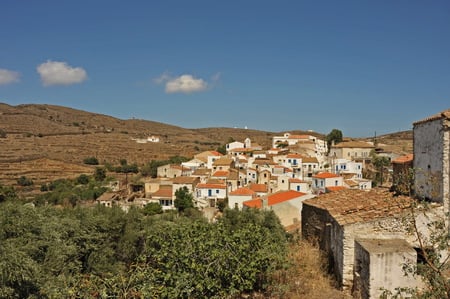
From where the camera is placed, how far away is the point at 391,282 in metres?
7.67

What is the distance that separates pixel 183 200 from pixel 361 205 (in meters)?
35.1

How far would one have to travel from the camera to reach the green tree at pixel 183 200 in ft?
144

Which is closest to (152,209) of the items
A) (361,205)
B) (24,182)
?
(24,182)

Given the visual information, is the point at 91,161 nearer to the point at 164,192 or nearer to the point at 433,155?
the point at 164,192

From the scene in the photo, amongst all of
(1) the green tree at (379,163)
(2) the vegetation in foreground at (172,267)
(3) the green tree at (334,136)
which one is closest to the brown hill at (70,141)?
(3) the green tree at (334,136)

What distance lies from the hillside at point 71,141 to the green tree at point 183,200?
86.1 ft

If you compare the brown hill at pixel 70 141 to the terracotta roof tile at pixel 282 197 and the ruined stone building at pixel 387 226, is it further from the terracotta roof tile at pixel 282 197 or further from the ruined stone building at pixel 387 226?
the ruined stone building at pixel 387 226

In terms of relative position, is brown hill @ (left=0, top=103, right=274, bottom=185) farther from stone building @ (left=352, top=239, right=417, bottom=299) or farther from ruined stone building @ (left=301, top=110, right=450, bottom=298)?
stone building @ (left=352, top=239, right=417, bottom=299)

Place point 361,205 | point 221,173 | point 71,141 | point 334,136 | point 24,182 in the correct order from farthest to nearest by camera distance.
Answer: point 71,141 → point 334,136 → point 24,182 → point 221,173 → point 361,205

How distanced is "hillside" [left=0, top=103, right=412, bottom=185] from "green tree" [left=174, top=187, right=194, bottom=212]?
26.2 metres

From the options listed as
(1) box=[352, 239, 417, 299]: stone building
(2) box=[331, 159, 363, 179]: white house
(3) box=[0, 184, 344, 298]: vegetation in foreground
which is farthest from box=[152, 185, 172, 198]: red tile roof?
(1) box=[352, 239, 417, 299]: stone building

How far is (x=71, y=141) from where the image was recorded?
85125 mm

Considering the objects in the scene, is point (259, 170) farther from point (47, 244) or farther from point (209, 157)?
point (47, 244)

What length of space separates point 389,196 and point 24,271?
1053 centimetres
